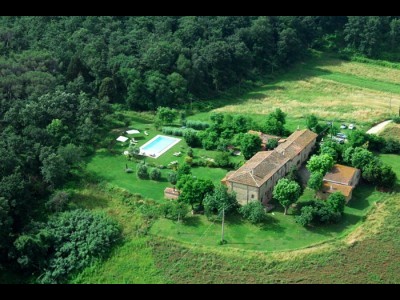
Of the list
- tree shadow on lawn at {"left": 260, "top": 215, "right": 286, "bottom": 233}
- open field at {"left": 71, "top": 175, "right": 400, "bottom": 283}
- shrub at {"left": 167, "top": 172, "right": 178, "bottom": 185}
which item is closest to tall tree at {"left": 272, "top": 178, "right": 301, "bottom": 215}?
tree shadow on lawn at {"left": 260, "top": 215, "right": 286, "bottom": 233}

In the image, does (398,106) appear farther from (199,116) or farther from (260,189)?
(260,189)

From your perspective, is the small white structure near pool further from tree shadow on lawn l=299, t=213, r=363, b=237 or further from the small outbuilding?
tree shadow on lawn l=299, t=213, r=363, b=237

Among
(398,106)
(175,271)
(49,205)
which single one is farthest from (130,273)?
(398,106)

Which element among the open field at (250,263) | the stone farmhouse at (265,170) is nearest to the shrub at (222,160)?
the stone farmhouse at (265,170)

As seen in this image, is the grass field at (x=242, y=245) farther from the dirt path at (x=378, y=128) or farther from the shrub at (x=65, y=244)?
the dirt path at (x=378, y=128)

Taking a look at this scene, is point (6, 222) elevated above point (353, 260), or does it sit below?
above

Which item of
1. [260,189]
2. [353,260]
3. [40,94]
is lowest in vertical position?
[353,260]
